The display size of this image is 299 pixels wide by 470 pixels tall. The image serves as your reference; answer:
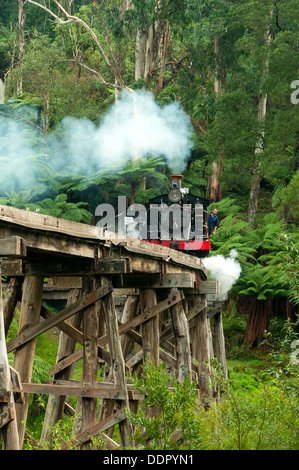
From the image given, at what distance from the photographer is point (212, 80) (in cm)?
3000

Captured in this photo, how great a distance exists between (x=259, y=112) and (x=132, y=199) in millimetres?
5454

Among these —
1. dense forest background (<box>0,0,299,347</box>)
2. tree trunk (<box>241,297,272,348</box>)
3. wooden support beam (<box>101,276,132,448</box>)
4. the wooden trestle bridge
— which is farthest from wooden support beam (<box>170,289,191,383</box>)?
tree trunk (<box>241,297,272,348</box>)

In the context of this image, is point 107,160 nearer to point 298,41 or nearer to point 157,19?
point 157,19

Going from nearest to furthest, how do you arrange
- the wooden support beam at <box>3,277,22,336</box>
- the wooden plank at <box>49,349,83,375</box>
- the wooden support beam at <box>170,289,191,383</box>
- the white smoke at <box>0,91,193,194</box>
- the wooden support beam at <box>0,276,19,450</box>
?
the wooden support beam at <box>0,276,19,450</box> < the wooden support beam at <box>3,277,22,336</box> < the wooden plank at <box>49,349,83,375</box> < the wooden support beam at <box>170,289,191,383</box> < the white smoke at <box>0,91,193,194</box>

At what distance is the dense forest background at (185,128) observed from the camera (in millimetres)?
19875

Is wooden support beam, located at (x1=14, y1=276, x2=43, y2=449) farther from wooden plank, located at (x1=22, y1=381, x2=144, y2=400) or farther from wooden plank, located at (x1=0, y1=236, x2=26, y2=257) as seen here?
wooden plank, located at (x1=0, y1=236, x2=26, y2=257)

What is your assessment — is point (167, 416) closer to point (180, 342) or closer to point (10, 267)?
point (10, 267)

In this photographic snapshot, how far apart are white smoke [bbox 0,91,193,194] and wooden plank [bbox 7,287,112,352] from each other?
57.9 ft

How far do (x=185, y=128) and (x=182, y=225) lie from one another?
523 inches

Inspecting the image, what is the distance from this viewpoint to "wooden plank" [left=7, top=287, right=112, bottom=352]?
752cm

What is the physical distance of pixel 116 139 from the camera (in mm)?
27312

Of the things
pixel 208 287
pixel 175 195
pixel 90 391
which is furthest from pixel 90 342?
pixel 175 195

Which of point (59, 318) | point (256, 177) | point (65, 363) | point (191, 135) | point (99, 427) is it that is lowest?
point (99, 427)

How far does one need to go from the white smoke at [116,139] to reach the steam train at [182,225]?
9.52 metres
